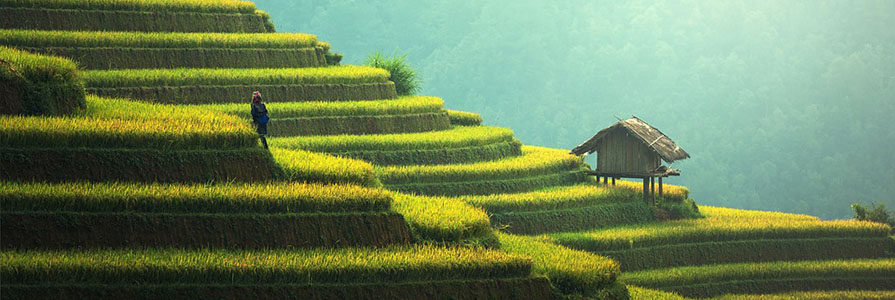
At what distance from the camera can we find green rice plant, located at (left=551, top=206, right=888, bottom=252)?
111ft

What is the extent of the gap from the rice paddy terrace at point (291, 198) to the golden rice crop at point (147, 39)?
0.07 meters

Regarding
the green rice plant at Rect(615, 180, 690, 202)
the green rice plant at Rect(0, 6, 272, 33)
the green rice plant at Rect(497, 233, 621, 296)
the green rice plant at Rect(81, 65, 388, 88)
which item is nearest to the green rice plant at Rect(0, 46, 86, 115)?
the green rice plant at Rect(81, 65, 388, 88)

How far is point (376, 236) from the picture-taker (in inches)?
872

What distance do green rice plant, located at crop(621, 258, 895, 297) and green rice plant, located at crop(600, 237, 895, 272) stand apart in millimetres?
320

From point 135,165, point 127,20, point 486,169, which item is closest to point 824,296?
point 486,169

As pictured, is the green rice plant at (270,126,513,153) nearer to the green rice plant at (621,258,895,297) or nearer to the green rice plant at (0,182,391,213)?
the green rice plant at (621,258,895,297)

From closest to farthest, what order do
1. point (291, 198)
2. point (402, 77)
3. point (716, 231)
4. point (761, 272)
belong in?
point (291, 198) → point (761, 272) → point (716, 231) → point (402, 77)

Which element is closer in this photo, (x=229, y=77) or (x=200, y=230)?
(x=200, y=230)

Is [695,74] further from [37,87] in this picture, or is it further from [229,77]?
[37,87]

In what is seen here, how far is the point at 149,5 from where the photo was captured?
36375mm

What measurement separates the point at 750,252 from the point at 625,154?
4.98 metres

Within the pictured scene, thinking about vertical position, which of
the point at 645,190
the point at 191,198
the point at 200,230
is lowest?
the point at 200,230

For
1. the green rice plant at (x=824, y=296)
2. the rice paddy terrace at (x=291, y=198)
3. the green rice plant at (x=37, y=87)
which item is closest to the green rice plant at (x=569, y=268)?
the rice paddy terrace at (x=291, y=198)

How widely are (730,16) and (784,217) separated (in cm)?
9215
